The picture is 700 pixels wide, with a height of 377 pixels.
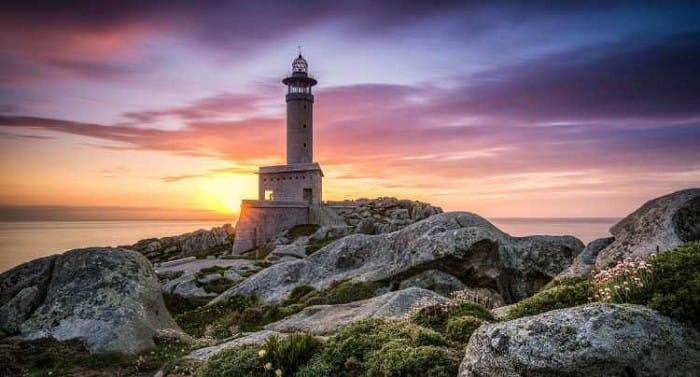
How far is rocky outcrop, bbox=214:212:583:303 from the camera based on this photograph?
2123cm

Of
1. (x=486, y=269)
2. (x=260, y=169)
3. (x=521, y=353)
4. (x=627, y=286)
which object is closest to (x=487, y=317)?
(x=627, y=286)

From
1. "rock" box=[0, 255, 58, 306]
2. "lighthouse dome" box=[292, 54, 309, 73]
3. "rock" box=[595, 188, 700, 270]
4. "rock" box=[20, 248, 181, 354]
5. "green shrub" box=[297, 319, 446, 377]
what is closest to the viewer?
"green shrub" box=[297, 319, 446, 377]

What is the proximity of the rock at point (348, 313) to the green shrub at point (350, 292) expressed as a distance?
3.95 metres

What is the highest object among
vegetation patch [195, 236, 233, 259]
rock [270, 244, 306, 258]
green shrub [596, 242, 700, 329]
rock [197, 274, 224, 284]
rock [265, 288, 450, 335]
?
green shrub [596, 242, 700, 329]

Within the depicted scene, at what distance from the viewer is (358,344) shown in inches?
411

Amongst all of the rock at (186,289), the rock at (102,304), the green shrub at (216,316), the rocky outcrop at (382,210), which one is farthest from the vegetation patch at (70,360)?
the rocky outcrop at (382,210)

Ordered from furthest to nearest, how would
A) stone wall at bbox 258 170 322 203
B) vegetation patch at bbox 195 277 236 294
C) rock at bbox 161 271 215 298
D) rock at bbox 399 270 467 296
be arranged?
stone wall at bbox 258 170 322 203, vegetation patch at bbox 195 277 236 294, rock at bbox 161 271 215 298, rock at bbox 399 270 467 296

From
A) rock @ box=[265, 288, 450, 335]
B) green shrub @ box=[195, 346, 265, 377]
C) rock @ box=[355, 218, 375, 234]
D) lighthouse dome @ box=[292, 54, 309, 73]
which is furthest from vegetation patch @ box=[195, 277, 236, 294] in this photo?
lighthouse dome @ box=[292, 54, 309, 73]

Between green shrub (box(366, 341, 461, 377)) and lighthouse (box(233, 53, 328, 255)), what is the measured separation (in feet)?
221

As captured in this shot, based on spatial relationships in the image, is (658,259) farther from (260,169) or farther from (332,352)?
(260,169)

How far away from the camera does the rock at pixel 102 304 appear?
17.1 meters

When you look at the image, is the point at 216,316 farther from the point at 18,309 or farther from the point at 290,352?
the point at 290,352

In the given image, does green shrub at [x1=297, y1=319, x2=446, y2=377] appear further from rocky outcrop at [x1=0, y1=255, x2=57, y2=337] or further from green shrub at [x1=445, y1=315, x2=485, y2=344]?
rocky outcrop at [x1=0, y1=255, x2=57, y2=337]

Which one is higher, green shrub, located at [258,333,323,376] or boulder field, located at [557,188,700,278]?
boulder field, located at [557,188,700,278]
